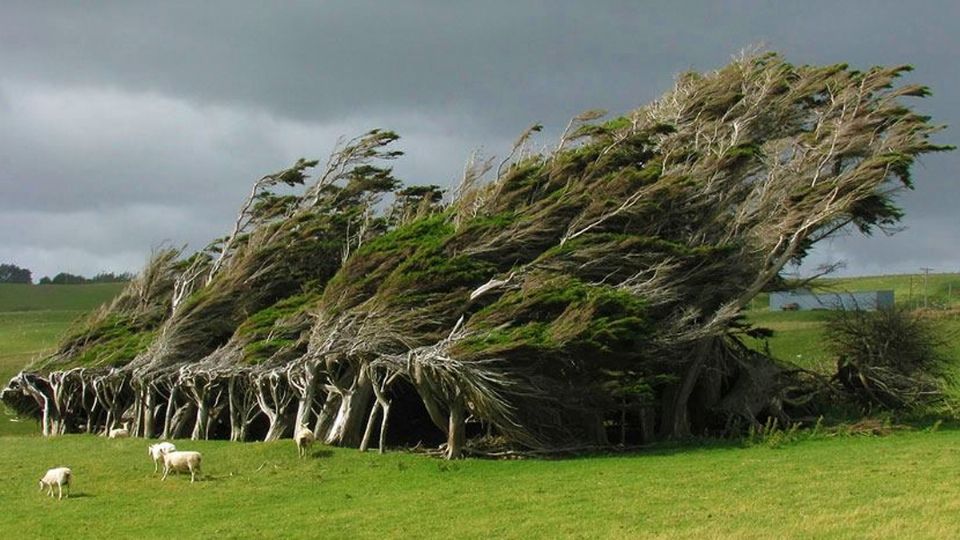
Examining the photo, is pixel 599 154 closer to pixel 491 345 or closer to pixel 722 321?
pixel 722 321

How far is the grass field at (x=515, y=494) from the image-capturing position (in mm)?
17547

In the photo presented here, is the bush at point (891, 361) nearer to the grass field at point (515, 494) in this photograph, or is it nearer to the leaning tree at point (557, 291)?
the leaning tree at point (557, 291)

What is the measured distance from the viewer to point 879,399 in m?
36.5

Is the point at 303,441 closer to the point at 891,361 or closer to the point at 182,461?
the point at 182,461

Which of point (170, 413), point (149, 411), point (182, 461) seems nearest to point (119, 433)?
point (149, 411)

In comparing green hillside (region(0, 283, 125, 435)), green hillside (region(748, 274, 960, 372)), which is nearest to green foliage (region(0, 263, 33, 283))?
green hillside (region(0, 283, 125, 435))

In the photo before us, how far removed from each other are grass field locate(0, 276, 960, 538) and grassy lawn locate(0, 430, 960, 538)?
44 millimetres

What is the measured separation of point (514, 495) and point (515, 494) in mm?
127

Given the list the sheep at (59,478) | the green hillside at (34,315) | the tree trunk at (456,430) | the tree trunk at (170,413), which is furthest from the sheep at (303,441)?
the green hillside at (34,315)

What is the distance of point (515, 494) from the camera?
69.9 ft

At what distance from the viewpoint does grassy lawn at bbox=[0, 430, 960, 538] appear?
689 inches

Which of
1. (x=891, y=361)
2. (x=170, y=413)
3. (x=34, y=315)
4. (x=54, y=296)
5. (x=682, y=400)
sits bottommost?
(x=170, y=413)

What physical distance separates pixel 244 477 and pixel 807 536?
13.2 metres

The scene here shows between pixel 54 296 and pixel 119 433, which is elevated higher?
pixel 54 296
